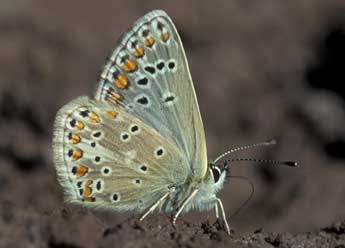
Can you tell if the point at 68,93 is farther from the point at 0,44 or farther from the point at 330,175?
the point at 330,175

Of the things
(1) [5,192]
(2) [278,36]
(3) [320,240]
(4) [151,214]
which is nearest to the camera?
(3) [320,240]

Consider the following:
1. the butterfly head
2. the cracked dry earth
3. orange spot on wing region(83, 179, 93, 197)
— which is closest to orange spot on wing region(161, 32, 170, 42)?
the butterfly head

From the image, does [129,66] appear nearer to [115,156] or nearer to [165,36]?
[165,36]

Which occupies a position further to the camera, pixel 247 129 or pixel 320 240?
pixel 247 129

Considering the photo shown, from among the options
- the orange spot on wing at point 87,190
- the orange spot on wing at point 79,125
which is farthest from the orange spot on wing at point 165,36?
the orange spot on wing at point 87,190

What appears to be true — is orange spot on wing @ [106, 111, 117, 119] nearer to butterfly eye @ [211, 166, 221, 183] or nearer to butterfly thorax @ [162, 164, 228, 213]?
butterfly thorax @ [162, 164, 228, 213]

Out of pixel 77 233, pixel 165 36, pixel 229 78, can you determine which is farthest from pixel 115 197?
pixel 229 78

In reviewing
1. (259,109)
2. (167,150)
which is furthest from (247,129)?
(167,150)
